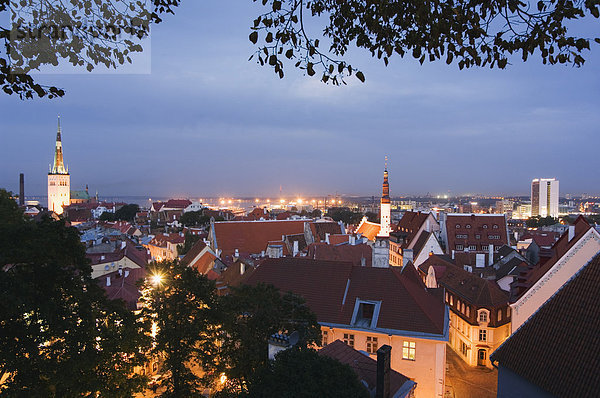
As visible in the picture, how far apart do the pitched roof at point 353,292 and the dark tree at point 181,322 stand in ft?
13.9

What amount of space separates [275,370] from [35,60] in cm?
732

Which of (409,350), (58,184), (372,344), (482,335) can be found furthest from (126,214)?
(409,350)

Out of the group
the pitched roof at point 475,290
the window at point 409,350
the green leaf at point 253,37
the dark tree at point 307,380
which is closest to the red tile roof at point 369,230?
the pitched roof at point 475,290

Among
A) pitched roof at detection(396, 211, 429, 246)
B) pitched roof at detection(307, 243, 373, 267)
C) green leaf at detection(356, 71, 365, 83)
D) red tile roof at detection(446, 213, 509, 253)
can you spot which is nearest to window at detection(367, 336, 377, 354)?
green leaf at detection(356, 71, 365, 83)

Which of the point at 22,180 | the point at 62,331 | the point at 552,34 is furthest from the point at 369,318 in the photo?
the point at 22,180

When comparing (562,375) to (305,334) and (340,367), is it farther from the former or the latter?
(305,334)

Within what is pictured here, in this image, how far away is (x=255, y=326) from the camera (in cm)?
1241

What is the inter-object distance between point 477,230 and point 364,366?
126 feet

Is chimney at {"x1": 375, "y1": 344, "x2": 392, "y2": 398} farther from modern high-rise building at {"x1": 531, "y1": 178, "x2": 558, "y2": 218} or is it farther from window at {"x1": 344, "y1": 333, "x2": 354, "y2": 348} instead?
modern high-rise building at {"x1": 531, "y1": 178, "x2": 558, "y2": 218}

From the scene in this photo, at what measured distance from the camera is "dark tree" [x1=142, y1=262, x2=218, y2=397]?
39.6 feet

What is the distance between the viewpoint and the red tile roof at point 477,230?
44969 mm

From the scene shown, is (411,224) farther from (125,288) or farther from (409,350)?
(125,288)

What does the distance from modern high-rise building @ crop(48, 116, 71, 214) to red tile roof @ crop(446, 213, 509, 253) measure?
130190mm

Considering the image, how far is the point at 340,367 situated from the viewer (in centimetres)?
850
